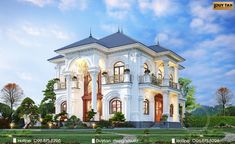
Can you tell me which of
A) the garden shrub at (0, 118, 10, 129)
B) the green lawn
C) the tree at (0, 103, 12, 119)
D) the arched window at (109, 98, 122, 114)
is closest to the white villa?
the arched window at (109, 98, 122, 114)

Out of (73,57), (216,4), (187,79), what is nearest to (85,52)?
(73,57)

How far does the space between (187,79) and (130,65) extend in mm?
18397

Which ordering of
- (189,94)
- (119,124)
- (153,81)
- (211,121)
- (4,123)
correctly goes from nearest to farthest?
(119,124) < (153,81) < (4,123) < (211,121) < (189,94)

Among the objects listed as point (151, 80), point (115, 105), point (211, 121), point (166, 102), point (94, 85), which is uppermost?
point (151, 80)

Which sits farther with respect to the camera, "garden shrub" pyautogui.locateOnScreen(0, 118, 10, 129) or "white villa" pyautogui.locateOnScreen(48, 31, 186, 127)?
"garden shrub" pyautogui.locateOnScreen(0, 118, 10, 129)

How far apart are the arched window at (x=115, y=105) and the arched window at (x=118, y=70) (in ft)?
6.20

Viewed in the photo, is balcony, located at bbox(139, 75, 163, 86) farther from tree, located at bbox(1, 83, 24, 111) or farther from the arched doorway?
tree, located at bbox(1, 83, 24, 111)

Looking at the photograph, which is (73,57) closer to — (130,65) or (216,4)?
(130,65)

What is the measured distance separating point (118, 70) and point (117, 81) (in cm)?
128

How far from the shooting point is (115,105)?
30.5m

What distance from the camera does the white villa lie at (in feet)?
97.9

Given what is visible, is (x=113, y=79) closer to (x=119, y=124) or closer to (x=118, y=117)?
(x=118, y=117)

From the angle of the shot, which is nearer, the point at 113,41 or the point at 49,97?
the point at 113,41

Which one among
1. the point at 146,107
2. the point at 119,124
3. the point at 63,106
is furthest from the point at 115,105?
the point at 63,106
